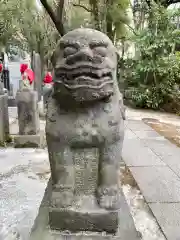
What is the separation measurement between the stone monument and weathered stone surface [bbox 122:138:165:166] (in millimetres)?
2010

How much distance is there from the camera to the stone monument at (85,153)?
1498 mm

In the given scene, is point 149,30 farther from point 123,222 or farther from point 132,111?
point 123,222

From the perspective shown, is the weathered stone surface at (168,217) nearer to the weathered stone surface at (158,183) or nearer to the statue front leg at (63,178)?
the weathered stone surface at (158,183)

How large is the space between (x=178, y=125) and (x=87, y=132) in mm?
5097

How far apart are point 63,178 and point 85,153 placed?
191mm

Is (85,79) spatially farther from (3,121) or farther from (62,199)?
(3,121)

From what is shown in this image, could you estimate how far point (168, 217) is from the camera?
7.88 feet

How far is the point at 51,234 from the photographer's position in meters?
1.65

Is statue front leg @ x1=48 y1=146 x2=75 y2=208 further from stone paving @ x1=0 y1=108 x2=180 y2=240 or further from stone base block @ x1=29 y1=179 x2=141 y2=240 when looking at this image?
Answer: stone paving @ x1=0 y1=108 x2=180 y2=240

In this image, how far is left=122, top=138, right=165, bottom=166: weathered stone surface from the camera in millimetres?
3693

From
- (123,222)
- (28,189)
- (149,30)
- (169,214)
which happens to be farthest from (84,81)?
(149,30)

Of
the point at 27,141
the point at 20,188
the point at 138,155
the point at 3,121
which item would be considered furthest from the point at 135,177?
the point at 3,121

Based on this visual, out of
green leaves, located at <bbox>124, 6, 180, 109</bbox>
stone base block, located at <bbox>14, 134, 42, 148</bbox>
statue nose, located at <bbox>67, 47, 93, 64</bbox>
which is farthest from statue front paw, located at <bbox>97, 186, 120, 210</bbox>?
green leaves, located at <bbox>124, 6, 180, 109</bbox>

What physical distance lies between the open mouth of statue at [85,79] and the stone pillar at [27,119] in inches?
111
